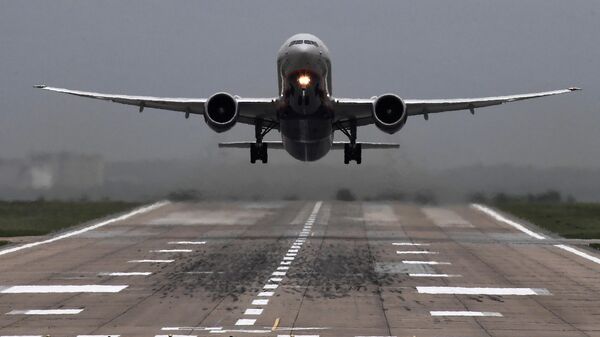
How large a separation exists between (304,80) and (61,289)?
15.8 metres

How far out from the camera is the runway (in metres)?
19.0

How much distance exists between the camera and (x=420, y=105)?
42.3 metres

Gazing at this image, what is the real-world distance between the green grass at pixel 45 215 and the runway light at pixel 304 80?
2109 cm

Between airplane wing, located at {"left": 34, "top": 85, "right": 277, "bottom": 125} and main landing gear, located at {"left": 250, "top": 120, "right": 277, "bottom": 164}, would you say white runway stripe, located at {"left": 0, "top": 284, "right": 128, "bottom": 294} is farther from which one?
main landing gear, located at {"left": 250, "top": 120, "right": 277, "bottom": 164}

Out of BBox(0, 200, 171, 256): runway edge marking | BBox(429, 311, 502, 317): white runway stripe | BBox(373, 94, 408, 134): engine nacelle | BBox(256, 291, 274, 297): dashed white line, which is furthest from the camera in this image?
BBox(0, 200, 171, 256): runway edge marking

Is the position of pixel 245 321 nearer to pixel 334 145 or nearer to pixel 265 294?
pixel 265 294

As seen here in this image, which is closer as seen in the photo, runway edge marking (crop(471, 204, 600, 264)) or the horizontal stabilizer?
runway edge marking (crop(471, 204, 600, 264))

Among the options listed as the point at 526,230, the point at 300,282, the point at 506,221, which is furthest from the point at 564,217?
the point at 300,282

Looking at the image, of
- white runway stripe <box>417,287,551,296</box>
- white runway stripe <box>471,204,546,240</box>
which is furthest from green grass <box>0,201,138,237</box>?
white runway stripe <box>417,287,551,296</box>

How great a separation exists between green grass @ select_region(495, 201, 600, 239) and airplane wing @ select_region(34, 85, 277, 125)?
1944 centimetres

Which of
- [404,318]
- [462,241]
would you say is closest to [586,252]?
[462,241]

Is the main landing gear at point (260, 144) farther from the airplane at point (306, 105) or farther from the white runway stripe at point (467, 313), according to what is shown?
the white runway stripe at point (467, 313)

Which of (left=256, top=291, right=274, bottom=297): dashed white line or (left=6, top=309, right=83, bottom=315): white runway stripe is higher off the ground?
(left=6, top=309, right=83, bottom=315): white runway stripe

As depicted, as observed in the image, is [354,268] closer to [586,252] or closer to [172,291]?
[172,291]
